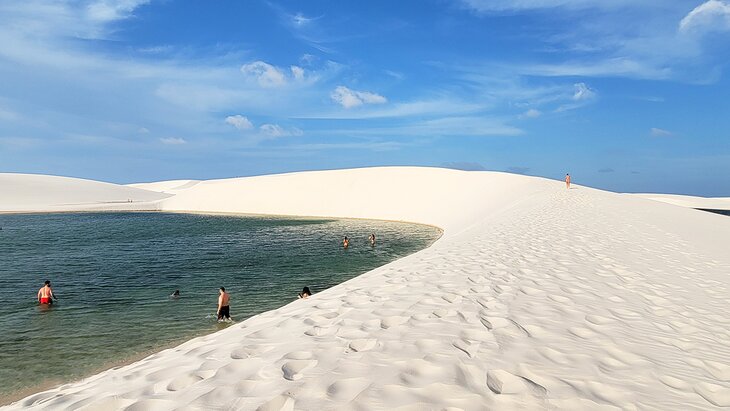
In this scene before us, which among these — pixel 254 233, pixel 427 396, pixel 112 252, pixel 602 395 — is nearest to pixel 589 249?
pixel 602 395

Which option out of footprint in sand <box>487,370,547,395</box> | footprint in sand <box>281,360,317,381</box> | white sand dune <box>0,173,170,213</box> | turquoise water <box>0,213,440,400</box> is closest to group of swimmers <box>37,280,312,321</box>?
turquoise water <box>0,213,440,400</box>

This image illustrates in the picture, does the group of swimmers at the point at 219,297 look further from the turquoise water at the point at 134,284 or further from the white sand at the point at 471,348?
the white sand at the point at 471,348

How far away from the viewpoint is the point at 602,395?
3795 mm

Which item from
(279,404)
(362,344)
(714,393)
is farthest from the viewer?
(362,344)

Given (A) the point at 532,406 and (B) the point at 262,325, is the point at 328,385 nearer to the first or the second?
(A) the point at 532,406

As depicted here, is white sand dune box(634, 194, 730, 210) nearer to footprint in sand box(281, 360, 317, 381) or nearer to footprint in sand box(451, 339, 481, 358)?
footprint in sand box(451, 339, 481, 358)

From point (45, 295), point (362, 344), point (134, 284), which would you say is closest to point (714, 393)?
point (362, 344)

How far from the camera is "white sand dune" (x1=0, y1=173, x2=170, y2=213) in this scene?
272ft

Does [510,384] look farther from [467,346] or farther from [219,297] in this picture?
[219,297]

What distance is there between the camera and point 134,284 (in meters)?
18.8

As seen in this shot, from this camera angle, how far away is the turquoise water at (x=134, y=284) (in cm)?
1067

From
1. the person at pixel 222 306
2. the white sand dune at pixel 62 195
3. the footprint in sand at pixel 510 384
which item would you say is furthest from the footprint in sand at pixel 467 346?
the white sand dune at pixel 62 195

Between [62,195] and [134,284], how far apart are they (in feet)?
314

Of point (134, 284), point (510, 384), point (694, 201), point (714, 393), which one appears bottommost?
point (134, 284)
